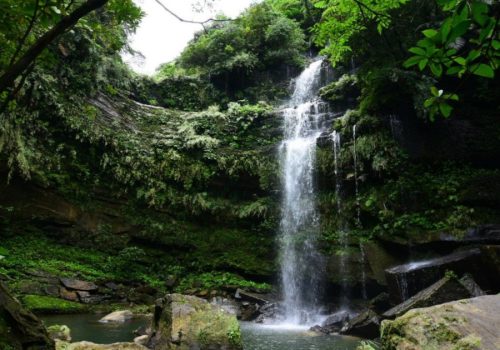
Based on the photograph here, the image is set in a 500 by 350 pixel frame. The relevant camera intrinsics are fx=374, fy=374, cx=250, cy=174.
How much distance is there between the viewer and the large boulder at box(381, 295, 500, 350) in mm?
3248

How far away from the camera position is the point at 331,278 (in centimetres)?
1126

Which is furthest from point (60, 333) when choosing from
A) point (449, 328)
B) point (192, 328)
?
point (449, 328)

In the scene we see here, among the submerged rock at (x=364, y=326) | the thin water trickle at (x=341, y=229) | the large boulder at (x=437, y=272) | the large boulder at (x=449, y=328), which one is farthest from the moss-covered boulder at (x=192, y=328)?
the thin water trickle at (x=341, y=229)

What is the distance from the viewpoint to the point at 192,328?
5730 mm

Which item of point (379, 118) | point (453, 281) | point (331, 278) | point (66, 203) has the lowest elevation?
point (331, 278)

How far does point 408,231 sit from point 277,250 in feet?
14.4

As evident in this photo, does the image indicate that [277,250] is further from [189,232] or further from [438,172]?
[438,172]

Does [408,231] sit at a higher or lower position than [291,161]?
lower

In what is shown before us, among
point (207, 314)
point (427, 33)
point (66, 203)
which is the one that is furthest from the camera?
point (66, 203)

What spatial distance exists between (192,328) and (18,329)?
105 inches

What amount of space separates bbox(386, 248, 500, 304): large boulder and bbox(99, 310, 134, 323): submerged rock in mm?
6283

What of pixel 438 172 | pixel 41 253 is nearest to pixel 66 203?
pixel 41 253

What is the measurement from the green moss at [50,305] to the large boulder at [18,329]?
5.73 metres

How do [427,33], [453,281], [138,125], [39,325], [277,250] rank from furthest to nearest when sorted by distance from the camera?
[138,125]
[277,250]
[453,281]
[39,325]
[427,33]
